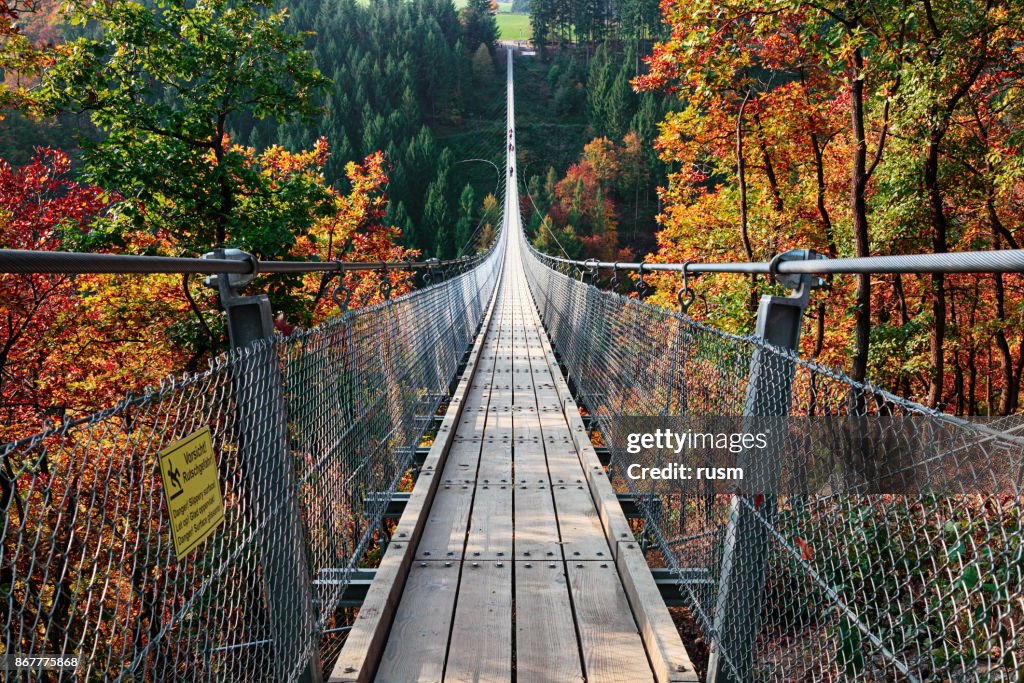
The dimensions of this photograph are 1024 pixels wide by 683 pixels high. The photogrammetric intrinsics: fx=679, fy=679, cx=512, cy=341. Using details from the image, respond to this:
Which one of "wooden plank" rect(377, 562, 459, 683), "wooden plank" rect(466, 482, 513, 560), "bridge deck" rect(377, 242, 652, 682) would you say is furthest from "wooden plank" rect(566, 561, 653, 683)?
"wooden plank" rect(377, 562, 459, 683)

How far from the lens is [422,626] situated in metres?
2.21

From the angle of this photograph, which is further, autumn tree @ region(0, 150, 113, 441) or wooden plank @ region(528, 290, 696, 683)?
autumn tree @ region(0, 150, 113, 441)

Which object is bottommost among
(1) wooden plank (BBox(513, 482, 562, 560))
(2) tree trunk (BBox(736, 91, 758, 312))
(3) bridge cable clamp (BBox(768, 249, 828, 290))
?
(1) wooden plank (BBox(513, 482, 562, 560))

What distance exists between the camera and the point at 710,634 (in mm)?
1973

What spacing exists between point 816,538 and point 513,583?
3.45 ft

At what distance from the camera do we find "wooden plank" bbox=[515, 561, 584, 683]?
1988 mm

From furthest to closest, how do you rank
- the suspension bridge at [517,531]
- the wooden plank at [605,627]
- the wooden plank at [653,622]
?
1. the wooden plank at [605,627]
2. the wooden plank at [653,622]
3. the suspension bridge at [517,531]

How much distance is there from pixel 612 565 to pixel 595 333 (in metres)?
2.10

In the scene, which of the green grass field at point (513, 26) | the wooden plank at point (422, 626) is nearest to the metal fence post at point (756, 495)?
the wooden plank at point (422, 626)

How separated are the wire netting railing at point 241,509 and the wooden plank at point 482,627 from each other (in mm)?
414

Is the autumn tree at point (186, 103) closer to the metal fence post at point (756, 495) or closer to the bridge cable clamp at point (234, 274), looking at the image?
the bridge cable clamp at point (234, 274)

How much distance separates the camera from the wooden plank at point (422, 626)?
1988 millimetres

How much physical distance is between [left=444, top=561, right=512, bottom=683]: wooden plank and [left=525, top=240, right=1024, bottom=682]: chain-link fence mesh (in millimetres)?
605

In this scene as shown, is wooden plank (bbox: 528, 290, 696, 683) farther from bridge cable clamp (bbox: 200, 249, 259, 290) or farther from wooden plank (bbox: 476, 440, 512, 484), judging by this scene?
bridge cable clamp (bbox: 200, 249, 259, 290)
